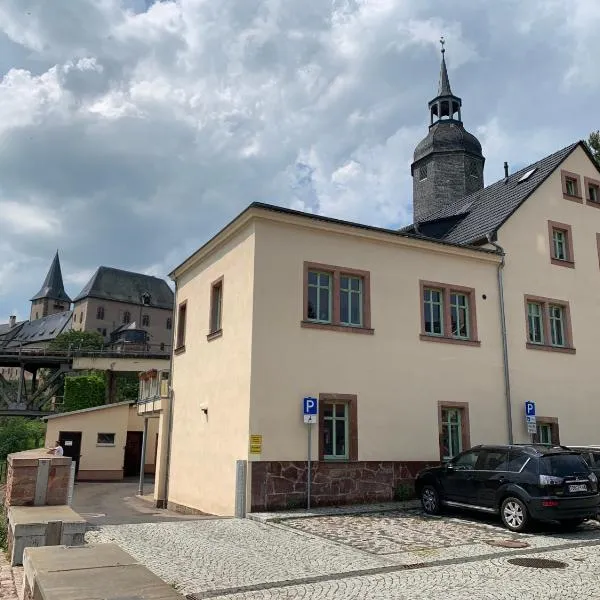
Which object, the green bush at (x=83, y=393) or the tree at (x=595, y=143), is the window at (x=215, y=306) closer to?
the tree at (x=595, y=143)

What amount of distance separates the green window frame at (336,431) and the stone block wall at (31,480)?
7.01m

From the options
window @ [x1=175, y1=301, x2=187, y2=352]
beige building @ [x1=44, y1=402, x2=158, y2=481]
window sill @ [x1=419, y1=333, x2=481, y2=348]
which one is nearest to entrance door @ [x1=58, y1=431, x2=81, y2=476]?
beige building @ [x1=44, y1=402, x2=158, y2=481]

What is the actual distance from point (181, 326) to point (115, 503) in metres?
7.28

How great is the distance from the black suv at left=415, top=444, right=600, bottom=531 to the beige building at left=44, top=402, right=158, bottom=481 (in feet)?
78.9

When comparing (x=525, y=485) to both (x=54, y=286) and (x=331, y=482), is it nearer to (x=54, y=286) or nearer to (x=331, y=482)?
(x=331, y=482)

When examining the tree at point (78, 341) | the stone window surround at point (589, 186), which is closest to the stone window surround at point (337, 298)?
the stone window surround at point (589, 186)

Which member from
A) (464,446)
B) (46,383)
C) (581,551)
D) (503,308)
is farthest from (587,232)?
(46,383)

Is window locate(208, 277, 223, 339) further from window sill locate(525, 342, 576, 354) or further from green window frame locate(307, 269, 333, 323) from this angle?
window sill locate(525, 342, 576, 354)

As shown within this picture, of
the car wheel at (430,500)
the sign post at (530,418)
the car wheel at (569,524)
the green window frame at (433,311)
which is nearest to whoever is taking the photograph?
the car wheel at (569,524)

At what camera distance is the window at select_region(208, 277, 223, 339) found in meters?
17.3

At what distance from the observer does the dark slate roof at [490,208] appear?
20.2 m

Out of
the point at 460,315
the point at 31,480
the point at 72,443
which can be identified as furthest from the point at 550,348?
the point at 72,443

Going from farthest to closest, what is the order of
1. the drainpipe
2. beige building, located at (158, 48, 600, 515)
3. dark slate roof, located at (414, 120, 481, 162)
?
dark slate roof, located at (414, 120, 481, 162) → the drainpipe → beige building, located at (158, 48, 600, 515)

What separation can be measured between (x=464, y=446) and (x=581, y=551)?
24.5ft
